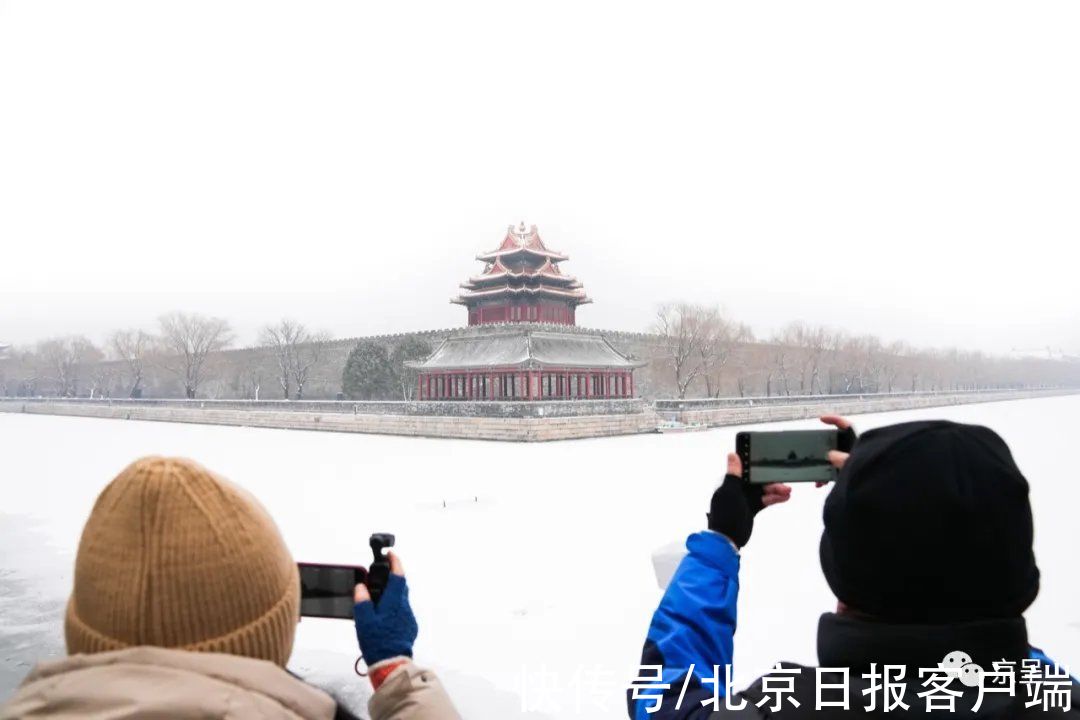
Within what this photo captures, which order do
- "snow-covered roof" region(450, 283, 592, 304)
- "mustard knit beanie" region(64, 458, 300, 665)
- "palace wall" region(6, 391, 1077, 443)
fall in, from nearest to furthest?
"mustard knit beanie" region(64, 458, 300, 665), "palace wall" region(6, 391, 1077, 443), "snow-covered roof" region(450, 283, 592, 304)

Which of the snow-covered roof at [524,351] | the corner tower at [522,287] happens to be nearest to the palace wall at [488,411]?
the snow-covered roof at [524,351]

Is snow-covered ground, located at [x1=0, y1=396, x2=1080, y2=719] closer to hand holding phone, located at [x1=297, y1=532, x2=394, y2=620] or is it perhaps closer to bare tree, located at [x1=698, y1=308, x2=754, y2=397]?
hand holding phone, located at [x1=297, y1=532, x2=394, y2=620]

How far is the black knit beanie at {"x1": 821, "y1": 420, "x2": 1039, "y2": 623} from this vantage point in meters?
→ 1.02

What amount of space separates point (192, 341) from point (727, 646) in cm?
4575

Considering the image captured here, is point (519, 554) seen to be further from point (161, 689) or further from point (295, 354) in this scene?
point (295, 354)

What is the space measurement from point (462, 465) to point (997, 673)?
13451 mm

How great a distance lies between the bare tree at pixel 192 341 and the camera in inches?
1618

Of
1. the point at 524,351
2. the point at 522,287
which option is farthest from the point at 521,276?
the point at 524,351

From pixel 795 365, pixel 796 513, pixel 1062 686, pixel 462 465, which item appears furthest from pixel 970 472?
pixel 795 365

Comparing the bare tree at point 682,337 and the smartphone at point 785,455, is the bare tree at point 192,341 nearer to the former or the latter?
the bare tree at point 682,337

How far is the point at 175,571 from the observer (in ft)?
3.23

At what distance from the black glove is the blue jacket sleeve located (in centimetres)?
3

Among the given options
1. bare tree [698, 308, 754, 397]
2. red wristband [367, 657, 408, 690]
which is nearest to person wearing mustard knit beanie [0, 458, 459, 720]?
red wristband [367, 657, 408, 690]

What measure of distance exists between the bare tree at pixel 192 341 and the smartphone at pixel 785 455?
1735 inches
